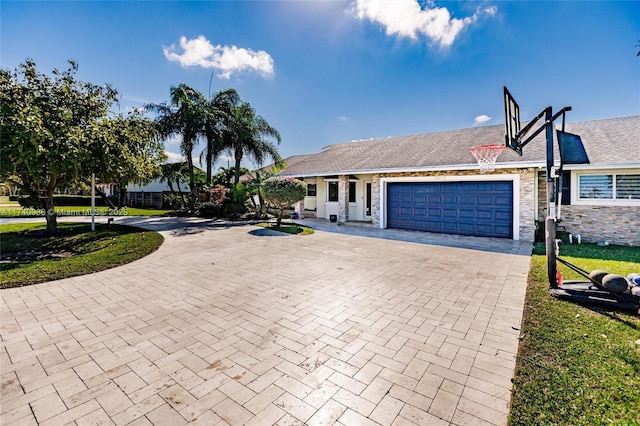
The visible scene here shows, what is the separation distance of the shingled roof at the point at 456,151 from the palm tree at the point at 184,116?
20.0 feet

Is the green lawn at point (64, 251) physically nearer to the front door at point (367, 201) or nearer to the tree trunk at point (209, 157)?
the tree trunk at point (209, 157)

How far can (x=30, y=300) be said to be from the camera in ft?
16.4

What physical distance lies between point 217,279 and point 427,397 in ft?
15.8

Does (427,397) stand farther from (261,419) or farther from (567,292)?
(567,292)

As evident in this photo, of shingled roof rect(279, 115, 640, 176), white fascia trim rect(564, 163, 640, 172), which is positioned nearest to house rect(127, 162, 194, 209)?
shingled roof rect(279, 115, 640, 176)

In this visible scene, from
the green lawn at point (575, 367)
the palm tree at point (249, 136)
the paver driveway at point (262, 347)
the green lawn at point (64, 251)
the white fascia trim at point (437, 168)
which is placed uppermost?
the palm tree at point (249, 136)

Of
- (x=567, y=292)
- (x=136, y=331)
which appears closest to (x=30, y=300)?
(x=136, y=331)

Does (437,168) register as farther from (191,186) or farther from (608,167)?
(191,186)

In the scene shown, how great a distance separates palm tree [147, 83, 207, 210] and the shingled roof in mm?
6087

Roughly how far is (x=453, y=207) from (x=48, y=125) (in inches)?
578

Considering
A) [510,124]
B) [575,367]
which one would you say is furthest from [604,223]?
[575,367]

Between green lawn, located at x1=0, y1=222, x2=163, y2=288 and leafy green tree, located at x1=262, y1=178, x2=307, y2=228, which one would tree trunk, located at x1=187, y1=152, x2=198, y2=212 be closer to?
green lawn, located at x1=0, y1=222, x2=163, y2=288

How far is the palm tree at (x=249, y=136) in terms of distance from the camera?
1859cm

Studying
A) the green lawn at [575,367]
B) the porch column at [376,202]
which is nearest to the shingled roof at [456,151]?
the porch column at [376,202]
